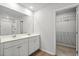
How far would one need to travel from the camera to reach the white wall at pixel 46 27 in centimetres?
213

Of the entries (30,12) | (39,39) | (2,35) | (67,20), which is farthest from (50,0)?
(67,20)

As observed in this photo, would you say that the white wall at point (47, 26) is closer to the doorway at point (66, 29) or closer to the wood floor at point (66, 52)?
the wood floor at point (66, 52)

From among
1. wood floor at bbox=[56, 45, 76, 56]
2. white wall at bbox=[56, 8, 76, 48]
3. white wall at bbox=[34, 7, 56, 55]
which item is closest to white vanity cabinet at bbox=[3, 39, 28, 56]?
white wall at bbox=[34, 7, 56, 55]

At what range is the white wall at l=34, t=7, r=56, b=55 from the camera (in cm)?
213

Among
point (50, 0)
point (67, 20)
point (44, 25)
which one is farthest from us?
point (67, 20)

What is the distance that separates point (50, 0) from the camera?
0.50 m

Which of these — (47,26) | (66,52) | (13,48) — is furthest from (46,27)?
(13,48)

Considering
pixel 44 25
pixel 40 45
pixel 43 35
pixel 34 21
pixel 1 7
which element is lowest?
pixel 40 45

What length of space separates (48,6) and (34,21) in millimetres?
1066

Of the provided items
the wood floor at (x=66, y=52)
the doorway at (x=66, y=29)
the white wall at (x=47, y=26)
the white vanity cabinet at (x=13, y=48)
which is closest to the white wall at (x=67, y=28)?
the doorway at (x=66, y=29)

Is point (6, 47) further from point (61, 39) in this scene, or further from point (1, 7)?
point (61, 39)

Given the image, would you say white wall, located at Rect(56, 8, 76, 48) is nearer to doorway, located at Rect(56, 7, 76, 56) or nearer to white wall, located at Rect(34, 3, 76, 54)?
doorway, located at Rect(56, 7, 76, 56)

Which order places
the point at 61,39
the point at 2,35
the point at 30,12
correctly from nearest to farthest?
the point at 2,35 < the point at 30,12 < the point at 61,39

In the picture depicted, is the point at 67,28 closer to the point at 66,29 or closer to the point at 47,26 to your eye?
the point at 66,29
